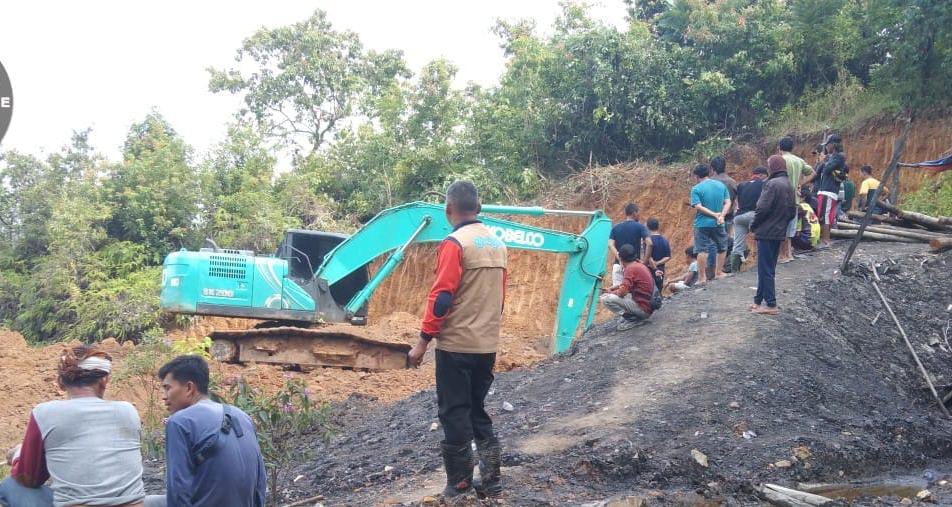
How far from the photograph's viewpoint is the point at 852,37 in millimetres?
18406

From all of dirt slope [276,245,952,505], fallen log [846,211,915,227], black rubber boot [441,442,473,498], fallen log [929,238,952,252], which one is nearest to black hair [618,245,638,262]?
dirt slope [276,245,952,505]

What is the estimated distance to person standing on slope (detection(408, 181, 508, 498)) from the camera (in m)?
5.20

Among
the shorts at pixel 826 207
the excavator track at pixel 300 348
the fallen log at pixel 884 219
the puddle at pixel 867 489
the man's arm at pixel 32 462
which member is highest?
the shorts at pixel 826 207

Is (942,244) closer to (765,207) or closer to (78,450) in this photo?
(765,207)

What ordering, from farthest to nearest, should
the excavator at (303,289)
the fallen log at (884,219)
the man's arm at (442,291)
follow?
1. the fallen log at (884,219)
2. the excavator at (303,289)
3. the man's arm at (442,291)

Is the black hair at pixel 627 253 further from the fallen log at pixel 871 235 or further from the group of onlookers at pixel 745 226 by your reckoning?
the fallen log at pixel 871 235

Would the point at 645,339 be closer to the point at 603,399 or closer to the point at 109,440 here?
the point at 603,399

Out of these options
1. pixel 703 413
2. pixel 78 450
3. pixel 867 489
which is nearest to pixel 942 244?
pixel 703 413

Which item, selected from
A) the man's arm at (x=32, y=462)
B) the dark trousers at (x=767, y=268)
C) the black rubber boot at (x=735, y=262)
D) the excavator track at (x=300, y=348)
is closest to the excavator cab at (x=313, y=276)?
the excavator track at (x=300, y=348)

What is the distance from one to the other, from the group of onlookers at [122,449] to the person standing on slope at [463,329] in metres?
1.24

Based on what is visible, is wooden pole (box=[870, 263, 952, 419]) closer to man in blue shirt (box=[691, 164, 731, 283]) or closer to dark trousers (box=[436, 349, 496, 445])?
man in blue shirt (box=[691, 164, 731, 283])

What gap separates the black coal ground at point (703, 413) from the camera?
6.24 m

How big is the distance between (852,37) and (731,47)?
2.38 meters

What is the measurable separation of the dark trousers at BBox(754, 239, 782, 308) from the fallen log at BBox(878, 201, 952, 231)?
5.06 metres
